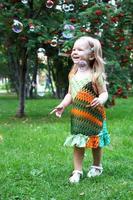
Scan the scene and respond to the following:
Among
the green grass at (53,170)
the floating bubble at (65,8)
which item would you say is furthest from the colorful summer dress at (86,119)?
the floating bubble at (65,8)

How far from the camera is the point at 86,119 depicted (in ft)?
18.2

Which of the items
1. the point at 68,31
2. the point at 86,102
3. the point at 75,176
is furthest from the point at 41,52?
the point at 75,176

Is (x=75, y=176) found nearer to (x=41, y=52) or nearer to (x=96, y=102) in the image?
(x=96, y=102)

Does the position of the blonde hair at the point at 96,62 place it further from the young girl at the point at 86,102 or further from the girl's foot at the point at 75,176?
the girl's foot at the point at 75,176

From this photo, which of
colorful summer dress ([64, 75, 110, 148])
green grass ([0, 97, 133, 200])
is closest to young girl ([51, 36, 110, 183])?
colorful summer dress ([64, 75, 110, 148])

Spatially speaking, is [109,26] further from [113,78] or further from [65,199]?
[65,199]

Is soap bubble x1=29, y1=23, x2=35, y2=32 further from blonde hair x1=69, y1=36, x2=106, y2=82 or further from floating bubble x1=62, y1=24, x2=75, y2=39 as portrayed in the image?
blonde hair x1=69, y1=36, x2=106, y2=82

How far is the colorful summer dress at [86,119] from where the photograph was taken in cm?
554

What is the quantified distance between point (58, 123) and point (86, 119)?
252 inches

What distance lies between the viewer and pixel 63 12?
13.7 metres

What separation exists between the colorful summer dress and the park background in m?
0.40

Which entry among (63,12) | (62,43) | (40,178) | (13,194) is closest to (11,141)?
(40,178)

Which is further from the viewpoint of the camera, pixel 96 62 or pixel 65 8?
pixel 65 8

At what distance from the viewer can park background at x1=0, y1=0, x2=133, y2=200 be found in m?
5.23
